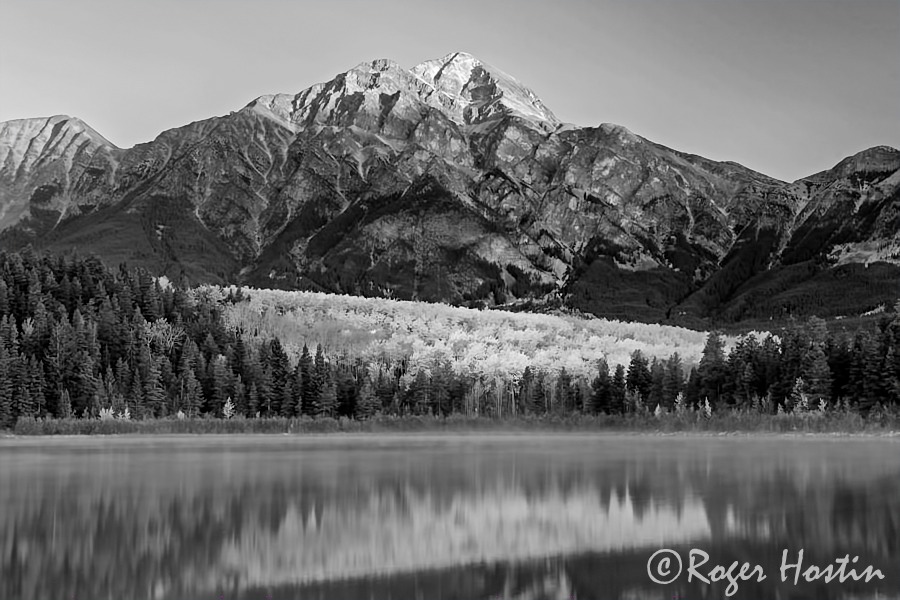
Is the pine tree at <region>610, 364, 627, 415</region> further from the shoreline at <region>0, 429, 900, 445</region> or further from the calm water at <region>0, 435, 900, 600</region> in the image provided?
the calm water at <region>0, 435, 900, 600</region>

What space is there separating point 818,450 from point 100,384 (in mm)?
73666

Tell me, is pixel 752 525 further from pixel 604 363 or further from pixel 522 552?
pixel 604 363

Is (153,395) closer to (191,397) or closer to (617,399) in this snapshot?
(191,397)

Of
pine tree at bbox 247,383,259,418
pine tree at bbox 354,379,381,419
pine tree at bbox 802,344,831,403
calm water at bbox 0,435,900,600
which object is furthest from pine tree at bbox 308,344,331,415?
calm water at bbox 0,435,900,600

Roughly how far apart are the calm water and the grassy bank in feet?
111

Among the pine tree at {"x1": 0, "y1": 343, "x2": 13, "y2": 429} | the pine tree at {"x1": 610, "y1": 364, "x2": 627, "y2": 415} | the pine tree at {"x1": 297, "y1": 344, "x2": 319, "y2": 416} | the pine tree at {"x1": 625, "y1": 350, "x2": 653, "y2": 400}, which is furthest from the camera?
the pine tree at {"x1": 625, "y1": 350, "x2": 653, "y2": 400}

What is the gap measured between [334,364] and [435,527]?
330ft

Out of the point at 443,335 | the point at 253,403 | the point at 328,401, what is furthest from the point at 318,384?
the point at 443,335

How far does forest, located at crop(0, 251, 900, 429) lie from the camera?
335 feet

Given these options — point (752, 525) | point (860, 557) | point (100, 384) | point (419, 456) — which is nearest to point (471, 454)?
point (419, 456)

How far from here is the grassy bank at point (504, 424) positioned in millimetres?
90375

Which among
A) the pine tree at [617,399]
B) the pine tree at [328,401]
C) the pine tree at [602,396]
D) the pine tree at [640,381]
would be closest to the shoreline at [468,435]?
the pine tree at [328,401]

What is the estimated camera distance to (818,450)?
2616 inches
